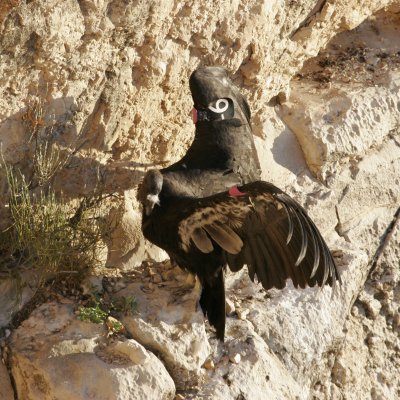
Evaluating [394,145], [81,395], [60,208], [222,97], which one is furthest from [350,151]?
[81,395]

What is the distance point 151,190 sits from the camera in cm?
423

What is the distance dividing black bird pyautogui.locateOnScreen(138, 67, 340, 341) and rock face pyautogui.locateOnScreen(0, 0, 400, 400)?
0.58ft

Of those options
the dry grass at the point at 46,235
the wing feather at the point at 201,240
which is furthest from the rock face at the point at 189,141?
the wing feather at the point at 201,240

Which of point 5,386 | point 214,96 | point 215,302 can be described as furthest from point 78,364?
point 214,96

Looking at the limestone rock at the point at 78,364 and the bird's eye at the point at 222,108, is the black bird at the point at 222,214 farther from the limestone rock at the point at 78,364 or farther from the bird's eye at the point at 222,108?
the limestone rock at the point at 78,364

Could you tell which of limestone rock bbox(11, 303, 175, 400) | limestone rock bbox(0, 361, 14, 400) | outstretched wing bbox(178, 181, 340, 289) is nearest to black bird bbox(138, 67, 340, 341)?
outstretched wing bbox(178, 181, 340, 289)

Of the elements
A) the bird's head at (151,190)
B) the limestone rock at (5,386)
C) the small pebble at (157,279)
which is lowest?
the limestone rock at (5,386)

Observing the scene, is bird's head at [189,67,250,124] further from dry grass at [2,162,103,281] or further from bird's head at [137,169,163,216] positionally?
dry grass at [2,162,103,281]

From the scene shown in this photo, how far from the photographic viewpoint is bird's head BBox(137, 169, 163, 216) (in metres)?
4.23

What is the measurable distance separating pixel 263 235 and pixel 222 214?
0.63 feet

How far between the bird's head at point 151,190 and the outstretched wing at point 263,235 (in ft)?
0.67

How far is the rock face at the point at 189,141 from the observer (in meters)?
4.02

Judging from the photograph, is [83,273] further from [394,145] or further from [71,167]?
[394,145]

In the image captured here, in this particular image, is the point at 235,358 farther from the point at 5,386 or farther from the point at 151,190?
the point at 5,386
